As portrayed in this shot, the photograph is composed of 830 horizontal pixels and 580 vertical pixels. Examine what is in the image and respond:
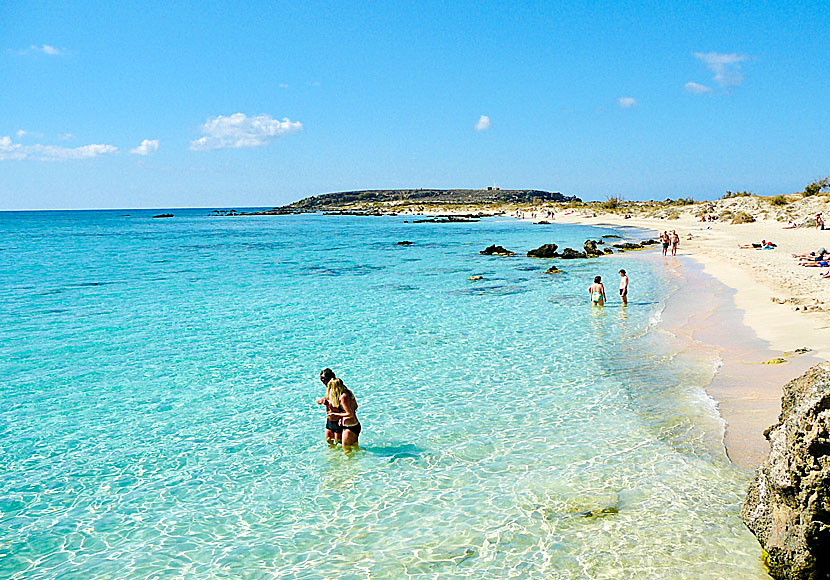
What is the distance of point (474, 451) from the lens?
34.8 ft

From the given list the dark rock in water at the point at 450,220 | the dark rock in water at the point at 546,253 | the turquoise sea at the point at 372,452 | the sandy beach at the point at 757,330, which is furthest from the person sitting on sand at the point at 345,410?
the dark rock in water at the point at 450,220

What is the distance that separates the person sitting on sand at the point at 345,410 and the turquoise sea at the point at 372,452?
310 mm

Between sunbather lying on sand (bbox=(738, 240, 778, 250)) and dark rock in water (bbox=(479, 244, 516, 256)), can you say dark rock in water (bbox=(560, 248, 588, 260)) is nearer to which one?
dark rock in water (bbox=(479, 244, 516, 256))

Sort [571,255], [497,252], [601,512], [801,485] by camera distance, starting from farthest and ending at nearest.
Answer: [497,252], [571,255], [601,512], [801,485]

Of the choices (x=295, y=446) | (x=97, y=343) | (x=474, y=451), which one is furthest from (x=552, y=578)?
(x=97, y=343)

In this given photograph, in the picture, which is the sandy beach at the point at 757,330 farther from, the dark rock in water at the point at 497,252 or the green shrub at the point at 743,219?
the green shrub at the point at 743,219

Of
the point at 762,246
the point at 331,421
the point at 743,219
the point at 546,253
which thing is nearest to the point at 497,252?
the point at 546,253

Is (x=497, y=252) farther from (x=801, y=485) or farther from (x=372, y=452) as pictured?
(x=801, y=485)

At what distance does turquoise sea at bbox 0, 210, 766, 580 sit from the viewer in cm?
763

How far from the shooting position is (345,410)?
420 inches

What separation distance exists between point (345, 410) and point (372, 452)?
0.92 m

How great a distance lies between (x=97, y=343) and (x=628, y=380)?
55.7ft

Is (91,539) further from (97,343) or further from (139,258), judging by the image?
(139,258)

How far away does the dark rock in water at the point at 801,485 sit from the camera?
5.95 meters
